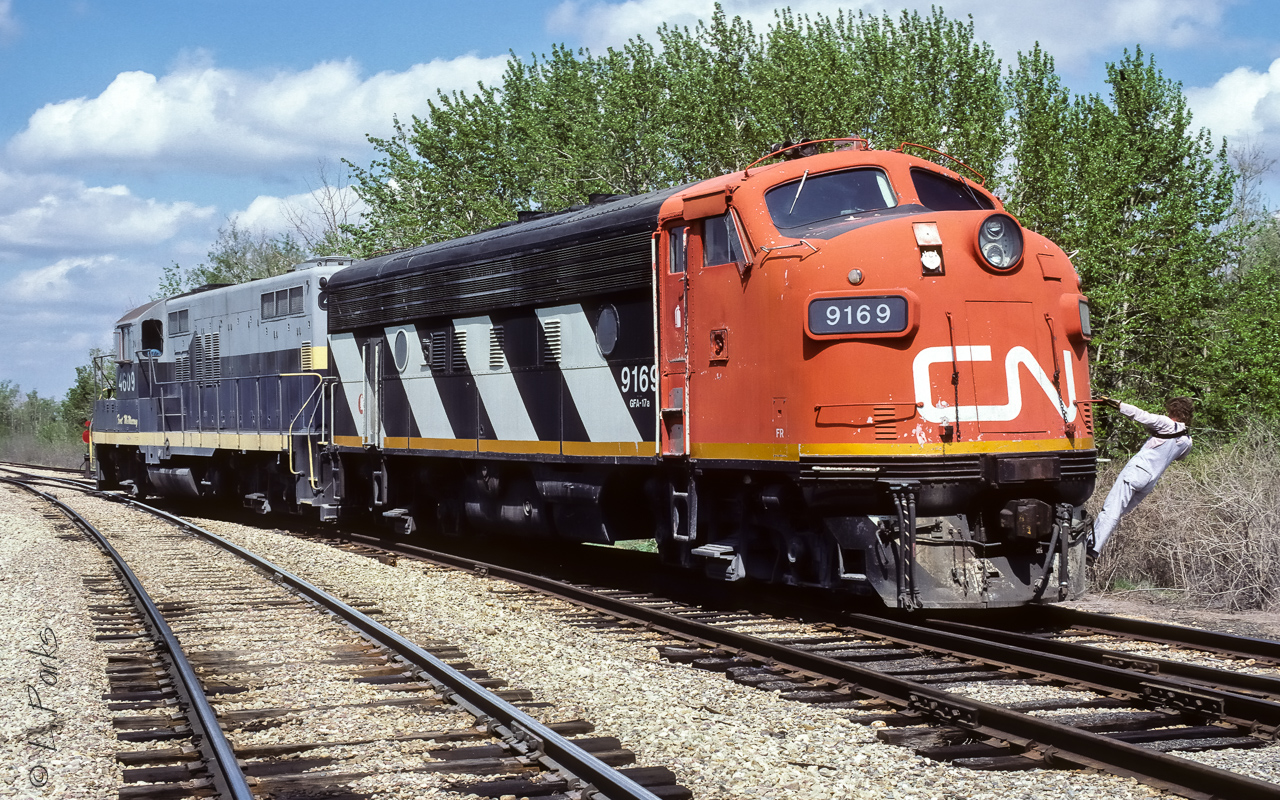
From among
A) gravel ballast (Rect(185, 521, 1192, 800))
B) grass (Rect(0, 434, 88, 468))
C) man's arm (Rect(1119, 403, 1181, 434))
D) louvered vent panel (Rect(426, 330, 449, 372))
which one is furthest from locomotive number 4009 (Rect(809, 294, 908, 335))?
grass (Rect(0, 434, 88, 468))

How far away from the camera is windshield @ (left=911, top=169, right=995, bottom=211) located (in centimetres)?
909

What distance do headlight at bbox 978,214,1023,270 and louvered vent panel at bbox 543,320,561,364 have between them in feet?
14.3

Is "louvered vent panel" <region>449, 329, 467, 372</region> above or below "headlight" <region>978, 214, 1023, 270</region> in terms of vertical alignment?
below

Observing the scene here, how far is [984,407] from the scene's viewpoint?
8.18 m

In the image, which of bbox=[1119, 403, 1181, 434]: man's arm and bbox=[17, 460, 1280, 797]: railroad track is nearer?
bbox=[17, 460, 1280, 797]: railroad track

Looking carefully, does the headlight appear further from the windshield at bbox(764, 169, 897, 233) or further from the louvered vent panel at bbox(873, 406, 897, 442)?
the louvered vent panel at bbox(873, 406, 897, 442)

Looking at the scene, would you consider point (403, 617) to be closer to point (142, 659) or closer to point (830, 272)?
point (142, 659)

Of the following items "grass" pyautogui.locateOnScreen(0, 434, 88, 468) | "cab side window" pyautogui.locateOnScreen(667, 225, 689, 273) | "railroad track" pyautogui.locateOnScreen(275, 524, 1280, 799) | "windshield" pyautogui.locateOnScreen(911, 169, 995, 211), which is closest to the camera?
"railroad track" pyautogui.locateOnScreen(275, 524, 1280, 799)

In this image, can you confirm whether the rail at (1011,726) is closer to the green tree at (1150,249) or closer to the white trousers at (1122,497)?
the white trousers at (1122,497)

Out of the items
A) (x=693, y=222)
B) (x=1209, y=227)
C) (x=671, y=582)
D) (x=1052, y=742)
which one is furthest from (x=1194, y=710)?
(x=1209, y=227)

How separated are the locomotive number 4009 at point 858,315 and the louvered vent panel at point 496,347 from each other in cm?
472

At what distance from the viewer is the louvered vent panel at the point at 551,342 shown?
442 inches

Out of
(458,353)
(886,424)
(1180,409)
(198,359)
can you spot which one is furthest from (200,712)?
(198,359)

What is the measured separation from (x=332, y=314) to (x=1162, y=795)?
43.1 feet
